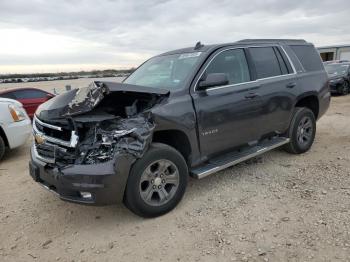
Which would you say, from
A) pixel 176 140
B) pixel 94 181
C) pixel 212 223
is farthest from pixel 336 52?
pixel 94 181

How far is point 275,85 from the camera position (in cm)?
514

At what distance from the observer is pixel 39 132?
4047 millimetres

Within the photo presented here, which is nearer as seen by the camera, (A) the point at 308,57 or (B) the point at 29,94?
(A) the point at 308,57

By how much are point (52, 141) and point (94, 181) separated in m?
0.81

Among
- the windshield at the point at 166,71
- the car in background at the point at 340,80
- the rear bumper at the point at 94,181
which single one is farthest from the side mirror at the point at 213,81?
the car in background at the point at 340,80

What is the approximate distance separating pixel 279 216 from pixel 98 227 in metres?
2.02

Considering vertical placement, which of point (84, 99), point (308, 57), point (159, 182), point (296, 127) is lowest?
point (159, 182)

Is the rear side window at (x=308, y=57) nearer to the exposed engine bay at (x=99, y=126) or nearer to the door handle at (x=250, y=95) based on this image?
the door handle at (x=250, y=95)

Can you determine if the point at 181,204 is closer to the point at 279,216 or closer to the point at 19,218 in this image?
the point at 279,216

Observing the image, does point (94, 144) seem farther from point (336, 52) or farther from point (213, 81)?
point (336, 52)

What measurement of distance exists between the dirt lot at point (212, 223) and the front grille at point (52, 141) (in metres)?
0.80

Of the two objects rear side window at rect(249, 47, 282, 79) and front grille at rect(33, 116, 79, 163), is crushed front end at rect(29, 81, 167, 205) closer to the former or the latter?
front grille at rect(33, 116, 79, 163)

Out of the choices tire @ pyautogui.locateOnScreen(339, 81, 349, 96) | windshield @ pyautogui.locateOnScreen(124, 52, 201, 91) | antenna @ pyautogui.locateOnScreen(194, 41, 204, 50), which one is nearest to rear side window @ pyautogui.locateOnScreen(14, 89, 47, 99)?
windshield @ pyautogui.locateOnScreen(124, 52, 201, 91)

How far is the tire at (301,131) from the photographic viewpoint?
18.5 feet
